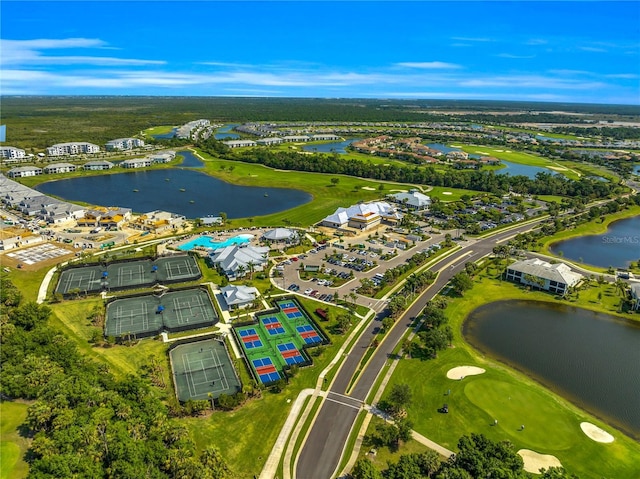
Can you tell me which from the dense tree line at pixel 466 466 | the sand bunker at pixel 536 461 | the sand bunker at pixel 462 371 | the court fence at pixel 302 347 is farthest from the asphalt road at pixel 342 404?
the sand bunker at pixel 536 461

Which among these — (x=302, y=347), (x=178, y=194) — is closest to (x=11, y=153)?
(x=178, y=194)

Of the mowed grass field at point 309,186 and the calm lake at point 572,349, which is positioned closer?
the calm lake at point 572,349

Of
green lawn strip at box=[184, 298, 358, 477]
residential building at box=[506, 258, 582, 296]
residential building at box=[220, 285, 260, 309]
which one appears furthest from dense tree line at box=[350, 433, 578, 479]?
residential building at box=[506, 258, 582, 296]

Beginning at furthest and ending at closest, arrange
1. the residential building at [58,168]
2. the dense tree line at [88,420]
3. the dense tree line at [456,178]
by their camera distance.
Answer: the residential building at [58,168]
the dense tree line at [456,178]
the dense tree line at [88,420]

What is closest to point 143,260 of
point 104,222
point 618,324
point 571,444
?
point 104,222

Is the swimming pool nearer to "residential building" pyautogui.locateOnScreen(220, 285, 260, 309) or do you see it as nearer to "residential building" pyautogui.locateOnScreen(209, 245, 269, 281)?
"residential building" pyautogui.locateOnScreen(209, 245, 269, 281)

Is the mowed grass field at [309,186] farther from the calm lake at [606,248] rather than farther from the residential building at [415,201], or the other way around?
the calm lake at [606,248]
